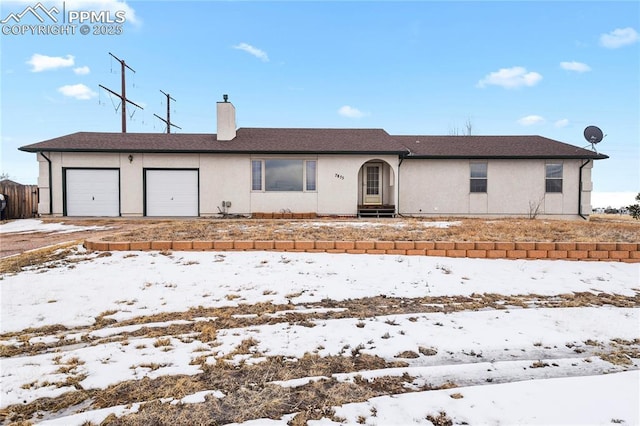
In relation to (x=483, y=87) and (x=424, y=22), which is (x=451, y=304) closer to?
(x=424, y=22)

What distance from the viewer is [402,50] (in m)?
20.1

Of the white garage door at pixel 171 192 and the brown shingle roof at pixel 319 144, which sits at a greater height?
the brown shingle roof at pixel 319 144

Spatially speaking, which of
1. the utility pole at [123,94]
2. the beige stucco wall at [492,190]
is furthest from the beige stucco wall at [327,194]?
the utility pole at [123,94]

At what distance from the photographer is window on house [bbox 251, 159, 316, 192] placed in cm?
1384

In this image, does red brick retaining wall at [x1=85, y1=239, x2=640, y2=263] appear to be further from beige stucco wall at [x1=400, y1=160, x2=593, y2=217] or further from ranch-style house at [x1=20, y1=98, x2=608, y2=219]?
beige stucco wall at [x1=400, y1=160, x2=593, y2=217]

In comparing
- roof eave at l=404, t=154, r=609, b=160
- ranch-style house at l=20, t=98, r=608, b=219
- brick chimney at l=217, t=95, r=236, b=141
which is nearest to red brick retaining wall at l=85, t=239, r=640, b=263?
ranch-style house at l=20, t=98, r=608, b=219

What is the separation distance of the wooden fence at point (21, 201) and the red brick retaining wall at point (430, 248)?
37.9 ft

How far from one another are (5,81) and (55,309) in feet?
46.0

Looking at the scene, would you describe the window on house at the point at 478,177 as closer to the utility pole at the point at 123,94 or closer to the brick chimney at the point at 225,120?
the brick chimney at the point at 225,120

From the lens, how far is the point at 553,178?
14477 millimetres

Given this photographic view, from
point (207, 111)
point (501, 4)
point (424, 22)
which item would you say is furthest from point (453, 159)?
point (207, 111)

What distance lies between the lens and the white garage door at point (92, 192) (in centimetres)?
1361

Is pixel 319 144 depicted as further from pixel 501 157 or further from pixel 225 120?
pixel 501 157

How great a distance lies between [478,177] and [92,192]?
54.1 feet
